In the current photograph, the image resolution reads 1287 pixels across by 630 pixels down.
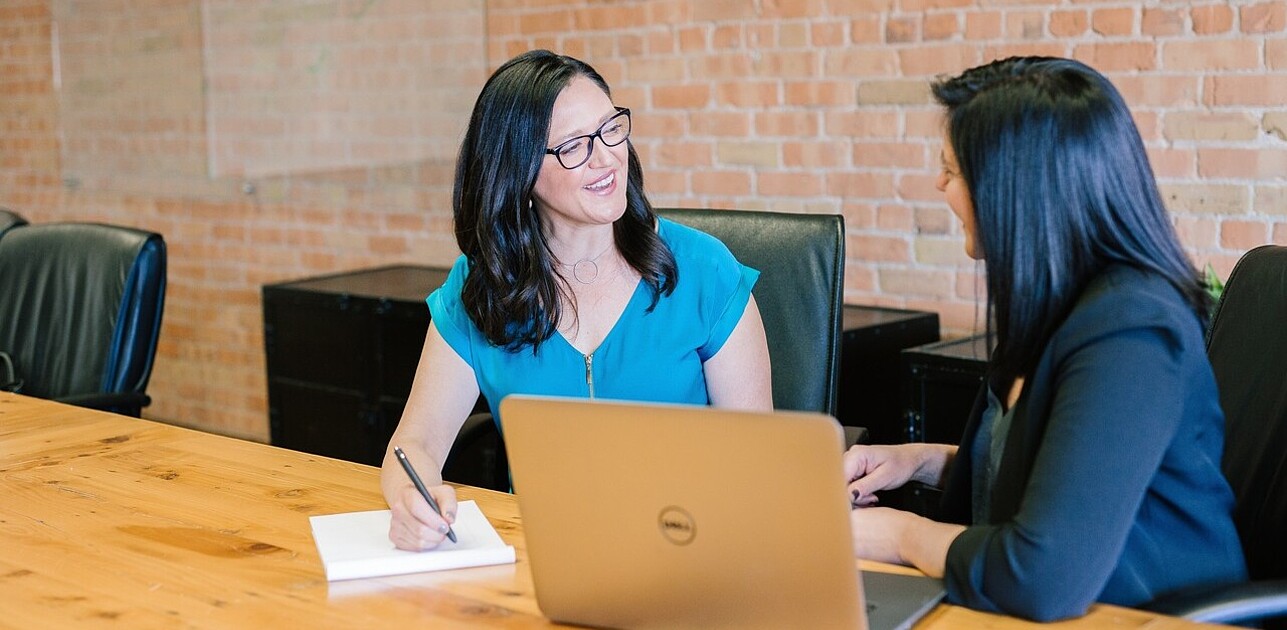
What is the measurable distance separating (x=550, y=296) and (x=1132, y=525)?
3.18 ft

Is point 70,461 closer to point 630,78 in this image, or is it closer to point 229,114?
point 630,78

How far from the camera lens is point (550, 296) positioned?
2.10 m

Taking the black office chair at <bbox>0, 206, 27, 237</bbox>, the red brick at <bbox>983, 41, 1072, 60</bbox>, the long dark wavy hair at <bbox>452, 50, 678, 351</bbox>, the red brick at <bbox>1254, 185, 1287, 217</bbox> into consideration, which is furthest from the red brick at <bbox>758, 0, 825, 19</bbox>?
the black office chair at <bbox>0, 206, 27, 237</bbox>

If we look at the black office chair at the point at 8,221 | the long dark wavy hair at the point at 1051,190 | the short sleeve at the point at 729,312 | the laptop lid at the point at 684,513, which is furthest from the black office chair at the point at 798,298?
the black office chair at the point at 8,221

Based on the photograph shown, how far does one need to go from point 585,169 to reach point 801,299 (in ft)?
1.49

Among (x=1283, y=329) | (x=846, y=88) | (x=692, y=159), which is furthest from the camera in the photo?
(x=692, y=159)

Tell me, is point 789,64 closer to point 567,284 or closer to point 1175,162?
point 1175,162

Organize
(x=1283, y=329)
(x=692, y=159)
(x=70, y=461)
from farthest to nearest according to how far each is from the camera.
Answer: (x=692, y=159) < (x=70, y=461) < (x=1283, y=329)

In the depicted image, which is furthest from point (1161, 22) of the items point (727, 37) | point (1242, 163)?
point (727, 37)

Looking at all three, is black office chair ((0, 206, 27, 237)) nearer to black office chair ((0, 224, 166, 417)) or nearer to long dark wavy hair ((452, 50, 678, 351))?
black office chair ((0, 224, 166, 417))

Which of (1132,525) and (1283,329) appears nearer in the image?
(1132,525)

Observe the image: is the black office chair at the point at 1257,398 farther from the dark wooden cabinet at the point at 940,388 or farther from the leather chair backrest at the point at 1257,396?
the dark wooden cabinet at the point at 940,388

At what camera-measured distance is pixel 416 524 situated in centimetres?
158

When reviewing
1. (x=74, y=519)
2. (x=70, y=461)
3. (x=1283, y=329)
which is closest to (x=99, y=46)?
(x=70, y=461)
